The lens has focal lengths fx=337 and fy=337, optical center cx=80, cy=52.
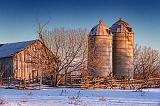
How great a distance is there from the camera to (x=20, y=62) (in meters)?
42.8

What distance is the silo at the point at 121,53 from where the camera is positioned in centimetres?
3794

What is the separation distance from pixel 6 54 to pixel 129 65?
647 inches

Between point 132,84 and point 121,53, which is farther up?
point 121,53

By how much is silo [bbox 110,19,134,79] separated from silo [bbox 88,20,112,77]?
128cm

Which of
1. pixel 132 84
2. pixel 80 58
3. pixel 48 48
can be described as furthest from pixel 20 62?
pixel 132 84

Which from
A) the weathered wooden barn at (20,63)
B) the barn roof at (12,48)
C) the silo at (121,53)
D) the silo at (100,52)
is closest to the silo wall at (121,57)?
the silo at (121,53)

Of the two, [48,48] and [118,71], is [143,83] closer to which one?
[118,71]

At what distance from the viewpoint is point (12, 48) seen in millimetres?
46156

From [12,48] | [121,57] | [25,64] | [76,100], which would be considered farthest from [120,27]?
[76,100]

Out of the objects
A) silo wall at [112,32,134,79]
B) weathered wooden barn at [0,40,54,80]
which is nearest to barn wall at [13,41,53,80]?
weathered wooden barn at [0,40,54,80]

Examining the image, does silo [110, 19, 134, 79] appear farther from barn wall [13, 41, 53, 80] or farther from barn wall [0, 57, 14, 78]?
barn wall [0, 57, 14, 78]

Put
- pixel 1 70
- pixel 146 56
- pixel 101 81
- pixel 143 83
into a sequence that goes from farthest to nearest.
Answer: pixel 146 56 < pixel 1 70 < pixel 143 83 < pixel 101 81

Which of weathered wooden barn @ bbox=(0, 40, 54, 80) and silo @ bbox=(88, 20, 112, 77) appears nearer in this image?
silo @ bbox=(88, 20, 112, 77)

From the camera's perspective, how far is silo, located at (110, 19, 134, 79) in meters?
37.9
